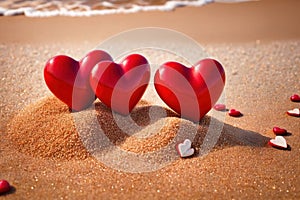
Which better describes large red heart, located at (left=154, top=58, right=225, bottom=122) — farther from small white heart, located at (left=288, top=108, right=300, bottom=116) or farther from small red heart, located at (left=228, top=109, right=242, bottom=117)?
small white heart, located at (left=288, top=108, right=300, bottom=116)

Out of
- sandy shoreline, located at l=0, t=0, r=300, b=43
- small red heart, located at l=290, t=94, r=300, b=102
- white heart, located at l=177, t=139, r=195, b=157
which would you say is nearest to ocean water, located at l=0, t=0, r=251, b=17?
sandy shoreline, located at l=0, t=0, r=300, b=43

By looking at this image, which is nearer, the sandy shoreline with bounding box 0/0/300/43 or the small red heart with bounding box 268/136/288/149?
the small red heart with bounding box 268/136/288/149

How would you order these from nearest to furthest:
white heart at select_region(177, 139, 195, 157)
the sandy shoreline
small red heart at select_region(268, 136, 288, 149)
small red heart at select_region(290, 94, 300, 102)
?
1. white heart at select_region(177, 139, 195, 157)
2. small red heart at select_region(268, 136, 288, 149)
3. small red heart at select_region(290, 94, 300, 102)
4. the sandy shoreline

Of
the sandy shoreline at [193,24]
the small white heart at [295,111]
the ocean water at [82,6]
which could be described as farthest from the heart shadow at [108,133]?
the ocean water at [82,6]

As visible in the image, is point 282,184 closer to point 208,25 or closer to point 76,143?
point 76,143

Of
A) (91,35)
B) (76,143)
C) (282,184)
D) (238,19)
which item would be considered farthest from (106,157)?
(238,19)

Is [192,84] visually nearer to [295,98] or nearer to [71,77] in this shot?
[71,77]

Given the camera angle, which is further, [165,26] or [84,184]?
[165,26]
